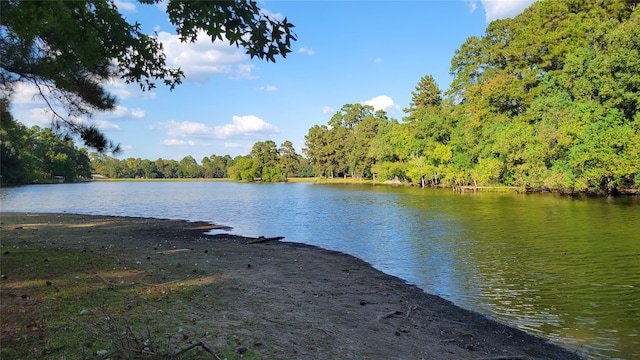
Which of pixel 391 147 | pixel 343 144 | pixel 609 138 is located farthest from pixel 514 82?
pixel 343 144

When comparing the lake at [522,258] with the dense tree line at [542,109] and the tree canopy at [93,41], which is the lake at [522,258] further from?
the dense tree line at [542,109]

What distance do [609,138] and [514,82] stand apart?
848 inches

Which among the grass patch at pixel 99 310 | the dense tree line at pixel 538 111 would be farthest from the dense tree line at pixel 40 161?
the grass patch at pixel 99 310

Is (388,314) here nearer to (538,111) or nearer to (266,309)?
(266,309)

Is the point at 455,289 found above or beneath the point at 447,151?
beneath

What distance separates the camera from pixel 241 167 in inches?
5723

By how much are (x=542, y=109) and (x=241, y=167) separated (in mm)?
113280

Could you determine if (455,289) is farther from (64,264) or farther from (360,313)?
(64,264)

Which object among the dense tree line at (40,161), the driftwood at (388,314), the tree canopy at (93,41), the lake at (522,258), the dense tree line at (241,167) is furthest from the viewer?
the dense tree line at (241,167)

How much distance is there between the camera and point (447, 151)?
7206 cm

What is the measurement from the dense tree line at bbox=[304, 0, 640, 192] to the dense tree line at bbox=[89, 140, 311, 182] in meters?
64.8

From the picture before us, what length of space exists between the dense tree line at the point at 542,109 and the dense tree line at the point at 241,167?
64782mm

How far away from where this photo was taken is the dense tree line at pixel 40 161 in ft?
231

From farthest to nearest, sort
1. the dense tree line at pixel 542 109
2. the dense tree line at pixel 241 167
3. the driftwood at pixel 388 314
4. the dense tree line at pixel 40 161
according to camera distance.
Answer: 1. the dense tree line at pixel 241 167
2. the dense tree line at pixel 40 161
3. the dense tree line at pixel 542 109
4. the driftwood at pixel 388 314
